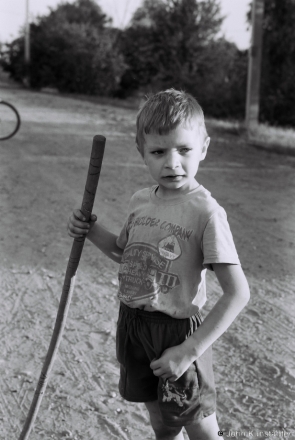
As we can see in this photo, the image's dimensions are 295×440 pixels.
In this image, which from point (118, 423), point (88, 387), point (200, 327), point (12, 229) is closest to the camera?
point (200, 327)

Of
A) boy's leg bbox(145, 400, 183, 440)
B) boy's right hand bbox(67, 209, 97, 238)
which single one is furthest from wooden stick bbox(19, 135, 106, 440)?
boy's leg bbox(145, 400, 183, 440)

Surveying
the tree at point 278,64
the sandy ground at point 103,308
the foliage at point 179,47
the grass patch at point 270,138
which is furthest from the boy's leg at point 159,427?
the foliage at point 179,47

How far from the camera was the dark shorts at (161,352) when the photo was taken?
5.86 ft

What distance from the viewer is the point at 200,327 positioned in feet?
5.56

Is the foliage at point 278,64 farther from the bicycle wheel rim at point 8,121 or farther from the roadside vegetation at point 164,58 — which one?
the bicycle wheel rim at point 8,121

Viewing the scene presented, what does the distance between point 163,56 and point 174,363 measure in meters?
→ 22.6

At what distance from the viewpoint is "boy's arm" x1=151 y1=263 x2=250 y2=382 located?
1.68m

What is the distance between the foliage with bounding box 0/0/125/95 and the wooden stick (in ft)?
76.3

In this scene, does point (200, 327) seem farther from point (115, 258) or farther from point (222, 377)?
point (222, 377)

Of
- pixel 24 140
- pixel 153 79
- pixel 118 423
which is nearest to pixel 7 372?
pixel 118 423

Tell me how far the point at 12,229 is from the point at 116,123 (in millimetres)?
7828

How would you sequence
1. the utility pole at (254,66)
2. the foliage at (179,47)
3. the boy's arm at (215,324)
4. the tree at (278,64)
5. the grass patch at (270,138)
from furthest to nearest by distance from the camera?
the foliage at (179,47)
the tree at (278,64)
the utility pole at (254,66)
the grass patch at (270,138)
the boy's arm at (215,324)

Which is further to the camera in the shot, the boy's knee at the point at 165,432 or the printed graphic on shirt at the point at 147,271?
the boy's knee at the point at 165,432

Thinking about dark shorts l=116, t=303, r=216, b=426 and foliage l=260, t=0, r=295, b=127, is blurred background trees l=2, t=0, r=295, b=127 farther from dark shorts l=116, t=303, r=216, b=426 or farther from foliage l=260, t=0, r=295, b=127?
dark shorts l=116, t=303, r=216, b=426
